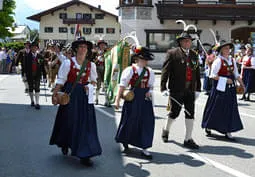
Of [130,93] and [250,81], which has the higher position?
[130,93]

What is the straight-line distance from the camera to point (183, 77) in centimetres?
701

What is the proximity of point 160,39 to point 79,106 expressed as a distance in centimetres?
2691

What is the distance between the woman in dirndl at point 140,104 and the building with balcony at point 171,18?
25.6 metres

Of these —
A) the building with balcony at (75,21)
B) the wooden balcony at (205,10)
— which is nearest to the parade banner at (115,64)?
the wooden balcony at (205,10)

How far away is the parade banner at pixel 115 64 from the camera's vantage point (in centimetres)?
1083

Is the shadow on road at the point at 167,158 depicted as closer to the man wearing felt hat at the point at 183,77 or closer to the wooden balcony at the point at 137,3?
the man wearing felt hat at the point at 183,77

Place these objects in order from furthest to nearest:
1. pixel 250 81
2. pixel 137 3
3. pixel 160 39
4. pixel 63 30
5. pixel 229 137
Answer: pixel 63 30 < pixel 160 39 < pixel 137 3 < pixel 250 81 < pixel 229 137

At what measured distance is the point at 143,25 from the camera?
3209 cm

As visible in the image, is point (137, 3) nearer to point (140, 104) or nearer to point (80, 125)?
point (140, 104)

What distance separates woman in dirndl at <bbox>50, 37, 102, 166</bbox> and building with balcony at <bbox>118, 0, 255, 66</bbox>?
26.0 m

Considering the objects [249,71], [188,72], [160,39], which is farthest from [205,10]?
[188,72]

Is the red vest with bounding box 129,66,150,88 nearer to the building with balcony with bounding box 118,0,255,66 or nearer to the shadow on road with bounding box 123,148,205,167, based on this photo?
the shadow on road with bounding box 123,148,205,167

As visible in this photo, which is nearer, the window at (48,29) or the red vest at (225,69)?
the red vest at (225,69)

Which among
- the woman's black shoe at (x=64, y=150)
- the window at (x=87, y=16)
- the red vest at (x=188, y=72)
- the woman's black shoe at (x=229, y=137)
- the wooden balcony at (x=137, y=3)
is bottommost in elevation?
the woman's black shoe at (x=229, y=137)
